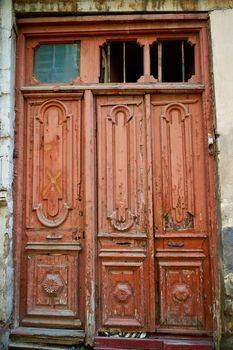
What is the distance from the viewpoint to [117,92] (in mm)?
4105

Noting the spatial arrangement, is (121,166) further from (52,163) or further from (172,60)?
(172,60)

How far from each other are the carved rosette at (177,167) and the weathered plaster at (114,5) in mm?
1096

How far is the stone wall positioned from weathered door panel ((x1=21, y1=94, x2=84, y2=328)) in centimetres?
22

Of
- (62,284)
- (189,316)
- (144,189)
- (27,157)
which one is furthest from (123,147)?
(189,316)

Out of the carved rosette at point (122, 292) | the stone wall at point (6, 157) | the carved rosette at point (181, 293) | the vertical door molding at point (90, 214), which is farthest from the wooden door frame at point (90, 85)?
the carved rosette at point (181, 293)

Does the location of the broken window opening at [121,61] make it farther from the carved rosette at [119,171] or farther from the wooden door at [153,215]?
the carved rosette at [119,171]

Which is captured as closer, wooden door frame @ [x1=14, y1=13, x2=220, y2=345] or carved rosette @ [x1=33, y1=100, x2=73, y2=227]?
wooden door frame @ [x1=14, y1=13, x2=220, y2=345]

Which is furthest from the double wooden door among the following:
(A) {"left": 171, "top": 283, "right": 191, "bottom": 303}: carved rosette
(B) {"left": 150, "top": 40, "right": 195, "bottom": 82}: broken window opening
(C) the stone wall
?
(B) {"left": 150, "top": 40, "right": 195, "bottom": 82}: broken window opening

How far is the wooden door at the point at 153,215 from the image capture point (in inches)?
153

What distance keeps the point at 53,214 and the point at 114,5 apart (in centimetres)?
247

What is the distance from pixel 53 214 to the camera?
406 centimetres

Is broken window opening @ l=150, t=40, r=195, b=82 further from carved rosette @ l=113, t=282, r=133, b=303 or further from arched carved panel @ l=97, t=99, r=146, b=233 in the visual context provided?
carved rosette @ l=113, t=282, r=133, b=303

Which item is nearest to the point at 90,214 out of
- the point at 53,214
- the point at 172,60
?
the point at 53,214

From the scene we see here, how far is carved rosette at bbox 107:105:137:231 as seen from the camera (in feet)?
13.2
